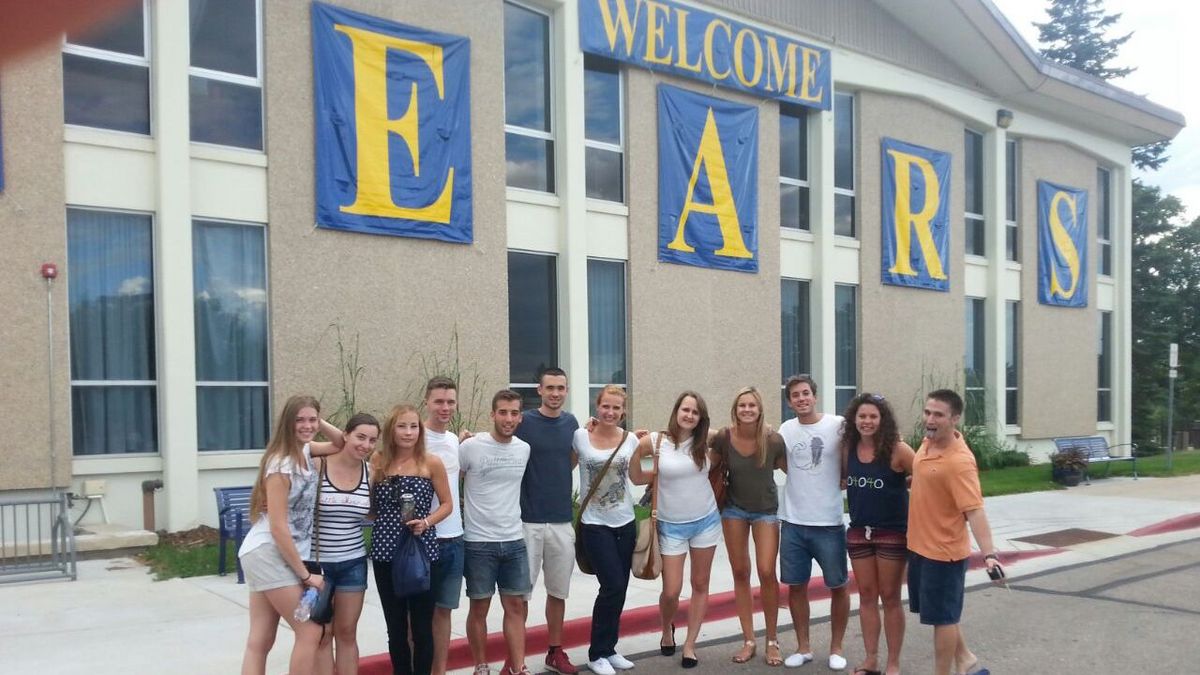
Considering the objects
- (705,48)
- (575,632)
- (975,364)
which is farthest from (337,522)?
(975,364)

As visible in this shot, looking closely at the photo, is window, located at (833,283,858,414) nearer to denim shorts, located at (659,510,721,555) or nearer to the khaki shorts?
denim shorts, located at (659,510,721,555)

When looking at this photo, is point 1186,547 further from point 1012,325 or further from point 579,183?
point 1012,325

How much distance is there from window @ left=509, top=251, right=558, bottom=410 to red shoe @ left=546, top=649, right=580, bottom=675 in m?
7.45

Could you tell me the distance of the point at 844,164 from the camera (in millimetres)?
18688

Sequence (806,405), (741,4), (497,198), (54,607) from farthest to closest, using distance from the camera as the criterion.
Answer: (741,4)
(497,198)
(54,607)
(806,405)

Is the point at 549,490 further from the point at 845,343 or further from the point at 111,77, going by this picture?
the point at 845,343

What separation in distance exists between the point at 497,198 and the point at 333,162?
7.75 feet

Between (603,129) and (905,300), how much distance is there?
24.6 ft

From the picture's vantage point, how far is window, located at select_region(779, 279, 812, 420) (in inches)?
691

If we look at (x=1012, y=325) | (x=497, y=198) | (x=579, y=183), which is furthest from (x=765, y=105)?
(x=1012, y=325)

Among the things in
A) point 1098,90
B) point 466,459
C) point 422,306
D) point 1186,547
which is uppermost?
point 1098,90

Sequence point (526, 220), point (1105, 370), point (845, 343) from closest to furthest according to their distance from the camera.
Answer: point (526, 220) < point (845, 343) < point (1105, 370)

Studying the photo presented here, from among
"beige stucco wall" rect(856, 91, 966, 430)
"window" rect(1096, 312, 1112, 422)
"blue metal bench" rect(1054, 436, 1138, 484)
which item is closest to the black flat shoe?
"beige stucco wall" rect(856, 91, 966, 430)

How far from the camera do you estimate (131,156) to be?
11.0m
